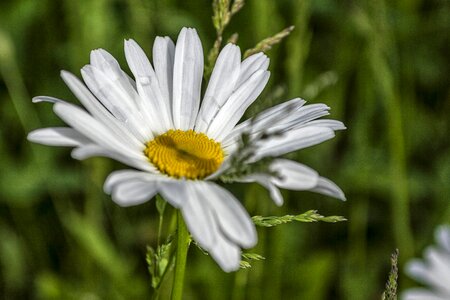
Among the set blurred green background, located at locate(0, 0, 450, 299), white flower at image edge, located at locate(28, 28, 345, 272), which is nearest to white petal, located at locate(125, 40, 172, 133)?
white flower at image edge, located at locate(28, 28, 345, 272)

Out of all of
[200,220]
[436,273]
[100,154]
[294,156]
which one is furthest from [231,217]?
[294,156]

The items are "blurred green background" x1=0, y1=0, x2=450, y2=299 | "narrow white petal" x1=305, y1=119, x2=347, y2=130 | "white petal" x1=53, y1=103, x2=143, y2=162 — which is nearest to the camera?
"white petal" x1=53, y1=103, x2=143, y2=162

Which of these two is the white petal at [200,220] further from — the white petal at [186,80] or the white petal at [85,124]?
the white petal at [186,80]

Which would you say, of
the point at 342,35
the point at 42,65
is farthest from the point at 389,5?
the point at 42,65

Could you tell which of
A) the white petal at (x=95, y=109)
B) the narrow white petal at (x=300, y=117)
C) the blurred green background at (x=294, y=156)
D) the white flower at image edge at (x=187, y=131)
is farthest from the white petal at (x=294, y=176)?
the blurred green background at (x=294, y=156)

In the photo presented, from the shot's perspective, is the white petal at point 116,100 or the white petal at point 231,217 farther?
the white petal at point 116,100

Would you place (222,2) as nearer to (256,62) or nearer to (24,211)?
(256,62)

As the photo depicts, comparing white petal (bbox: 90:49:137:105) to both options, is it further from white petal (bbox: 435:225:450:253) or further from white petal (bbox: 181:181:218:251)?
white petal (bbox: 435:225:450:253)

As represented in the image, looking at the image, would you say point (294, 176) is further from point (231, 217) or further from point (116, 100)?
point (116, 100)
